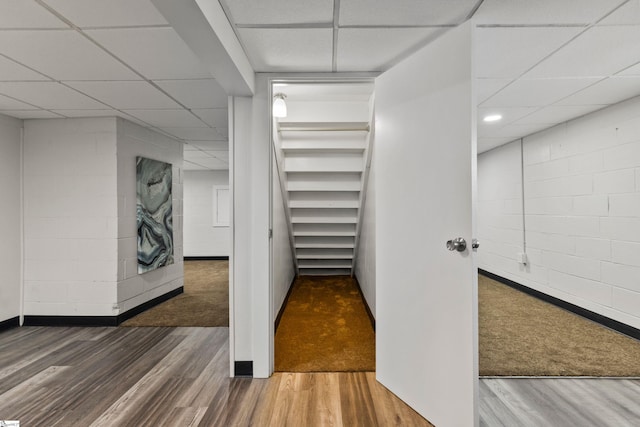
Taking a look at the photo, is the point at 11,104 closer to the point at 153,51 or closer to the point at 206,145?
the point at 153,51

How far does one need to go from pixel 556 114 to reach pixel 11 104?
203 inches

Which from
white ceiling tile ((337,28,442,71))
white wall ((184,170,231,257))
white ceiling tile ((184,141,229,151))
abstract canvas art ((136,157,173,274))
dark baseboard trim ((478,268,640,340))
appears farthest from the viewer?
white wall ((184,170,231,257))

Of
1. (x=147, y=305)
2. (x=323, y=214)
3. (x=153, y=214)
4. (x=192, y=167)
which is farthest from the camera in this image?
(x=192, y=167)

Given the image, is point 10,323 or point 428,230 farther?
point 10,323

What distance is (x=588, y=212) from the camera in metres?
2.96

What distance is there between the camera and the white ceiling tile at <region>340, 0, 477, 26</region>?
1.31m

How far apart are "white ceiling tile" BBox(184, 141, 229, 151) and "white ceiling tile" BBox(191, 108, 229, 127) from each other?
0.94m

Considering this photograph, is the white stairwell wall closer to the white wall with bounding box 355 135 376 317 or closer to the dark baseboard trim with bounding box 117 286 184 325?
the white wall with bounding box 355 135 376 317

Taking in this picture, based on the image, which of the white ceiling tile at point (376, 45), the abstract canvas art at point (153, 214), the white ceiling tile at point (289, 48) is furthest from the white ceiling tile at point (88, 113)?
the white ceiling tile at point (376, 45)

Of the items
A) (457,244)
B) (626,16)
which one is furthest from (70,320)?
(626,16)

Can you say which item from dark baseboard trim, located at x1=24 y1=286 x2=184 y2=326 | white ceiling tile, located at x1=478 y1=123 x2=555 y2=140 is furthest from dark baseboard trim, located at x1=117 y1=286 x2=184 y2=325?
white ceiling tile, located at x1=478 y1=123 x2=555 y2=140

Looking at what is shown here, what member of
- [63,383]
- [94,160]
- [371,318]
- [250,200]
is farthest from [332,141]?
[63,383]

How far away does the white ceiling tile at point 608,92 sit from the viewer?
2.19m

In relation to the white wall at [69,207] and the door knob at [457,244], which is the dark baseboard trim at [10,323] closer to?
the white wall at [69,207]
